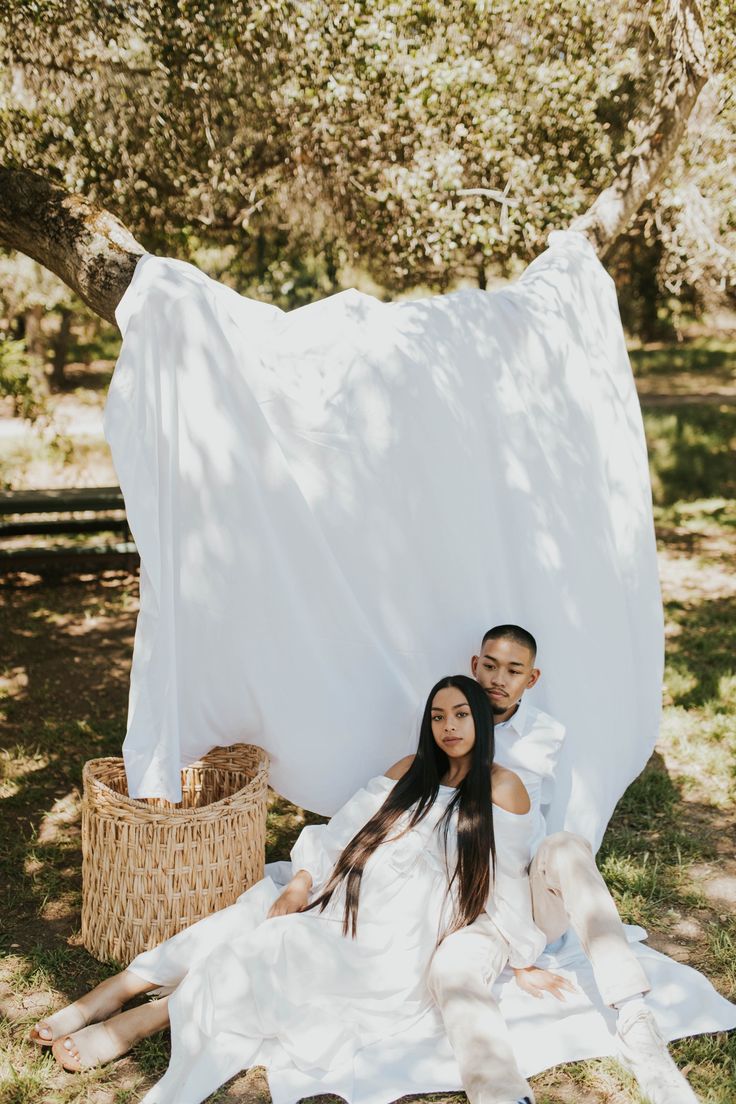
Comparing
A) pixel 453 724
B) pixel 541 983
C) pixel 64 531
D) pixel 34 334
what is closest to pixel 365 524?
pixel 453 724

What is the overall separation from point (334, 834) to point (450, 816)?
0.39 metres

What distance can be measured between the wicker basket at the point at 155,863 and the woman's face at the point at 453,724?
624 millimetres

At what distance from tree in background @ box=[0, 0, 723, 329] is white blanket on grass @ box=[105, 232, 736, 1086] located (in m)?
1.95

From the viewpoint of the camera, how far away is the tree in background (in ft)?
18.9

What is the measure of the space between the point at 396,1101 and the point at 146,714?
1271 millimetres

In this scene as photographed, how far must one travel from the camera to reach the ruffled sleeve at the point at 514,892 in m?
3.17

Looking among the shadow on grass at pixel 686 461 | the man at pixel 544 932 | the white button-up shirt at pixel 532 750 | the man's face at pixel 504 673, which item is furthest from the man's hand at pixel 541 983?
the shadow on grass at pixel 686 461

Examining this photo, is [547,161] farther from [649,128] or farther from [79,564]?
[79,564]

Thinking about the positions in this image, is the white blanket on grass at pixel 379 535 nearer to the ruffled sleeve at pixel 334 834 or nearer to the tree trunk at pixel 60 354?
the ruffled sleeve at pixel 334 834

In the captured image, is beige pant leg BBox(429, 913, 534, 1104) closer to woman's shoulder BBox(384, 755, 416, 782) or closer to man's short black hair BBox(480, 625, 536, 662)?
woman's shoulder BBox(384, 755, 416, 782)

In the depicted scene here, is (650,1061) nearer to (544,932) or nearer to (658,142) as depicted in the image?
(544,932)

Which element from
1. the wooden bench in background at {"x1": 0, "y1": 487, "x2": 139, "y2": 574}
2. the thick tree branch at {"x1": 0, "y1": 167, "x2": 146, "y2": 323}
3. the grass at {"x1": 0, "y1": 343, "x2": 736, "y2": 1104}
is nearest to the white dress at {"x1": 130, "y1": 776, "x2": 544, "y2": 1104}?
the grass at {"x1": 0, "y1": 343, "x2": 736, "y2": 1104}

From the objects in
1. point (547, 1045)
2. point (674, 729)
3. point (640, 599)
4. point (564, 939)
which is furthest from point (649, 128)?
point (547, 1045)

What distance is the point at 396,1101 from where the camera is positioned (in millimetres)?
2816
